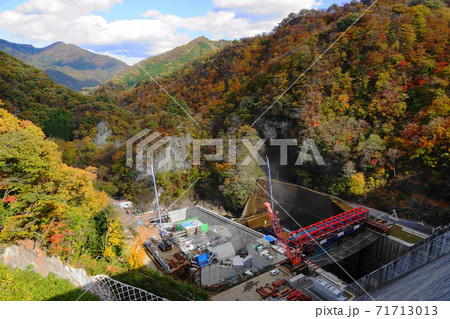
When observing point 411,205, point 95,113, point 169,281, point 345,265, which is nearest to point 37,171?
point 169,281

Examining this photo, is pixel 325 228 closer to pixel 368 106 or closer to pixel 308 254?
pixel 308 254

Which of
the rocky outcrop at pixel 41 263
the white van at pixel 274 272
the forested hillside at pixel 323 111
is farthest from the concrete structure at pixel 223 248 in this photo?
the forested hillside at pixel 323 111

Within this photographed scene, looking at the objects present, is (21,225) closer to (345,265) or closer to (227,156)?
(345,265)

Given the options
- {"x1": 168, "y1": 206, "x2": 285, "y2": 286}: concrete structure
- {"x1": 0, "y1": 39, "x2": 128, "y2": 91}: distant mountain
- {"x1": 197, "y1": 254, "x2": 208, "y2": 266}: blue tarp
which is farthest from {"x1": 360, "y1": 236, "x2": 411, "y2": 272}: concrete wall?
{"x1": 0, "y1": 39, "x2": 128, "y2": 91}: distant mountain

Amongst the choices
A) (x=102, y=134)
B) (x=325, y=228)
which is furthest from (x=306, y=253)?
(x=102, y=134)

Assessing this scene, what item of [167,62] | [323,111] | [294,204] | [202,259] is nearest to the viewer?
[202,259]

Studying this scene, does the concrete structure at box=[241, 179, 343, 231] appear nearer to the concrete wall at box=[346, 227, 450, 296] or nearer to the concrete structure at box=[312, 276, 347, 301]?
the concrete wall at box=[346, 227, 450, 296]
